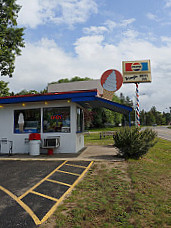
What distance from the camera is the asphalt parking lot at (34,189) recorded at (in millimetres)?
3406

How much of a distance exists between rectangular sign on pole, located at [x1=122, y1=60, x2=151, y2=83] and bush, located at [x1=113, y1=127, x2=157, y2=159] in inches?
238

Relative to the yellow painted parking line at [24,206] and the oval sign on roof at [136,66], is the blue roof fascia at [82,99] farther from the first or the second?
the oval sign on roof at [136,66]

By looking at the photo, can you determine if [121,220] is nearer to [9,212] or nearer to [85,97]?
[9,212]

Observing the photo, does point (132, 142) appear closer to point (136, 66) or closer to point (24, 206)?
point (24, 206)

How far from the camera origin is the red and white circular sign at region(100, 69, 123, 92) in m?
11.9

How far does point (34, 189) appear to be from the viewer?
190 inches

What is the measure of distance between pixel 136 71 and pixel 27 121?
899 centimetres

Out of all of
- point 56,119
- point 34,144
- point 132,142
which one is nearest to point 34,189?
point 132,142

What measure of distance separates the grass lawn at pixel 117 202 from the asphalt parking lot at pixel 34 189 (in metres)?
0.30

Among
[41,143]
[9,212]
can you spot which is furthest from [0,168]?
[9,212]

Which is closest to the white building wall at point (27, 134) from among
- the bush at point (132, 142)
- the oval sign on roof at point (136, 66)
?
the bush at point (132, 142)

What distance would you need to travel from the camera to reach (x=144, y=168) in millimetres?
6781

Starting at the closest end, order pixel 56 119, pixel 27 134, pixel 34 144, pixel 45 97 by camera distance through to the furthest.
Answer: pixel 34 144, pixel 45 97, pixel 56 119, pixel 27 134

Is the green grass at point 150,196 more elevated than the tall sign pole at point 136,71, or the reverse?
the tall sign pole at point 136,71
